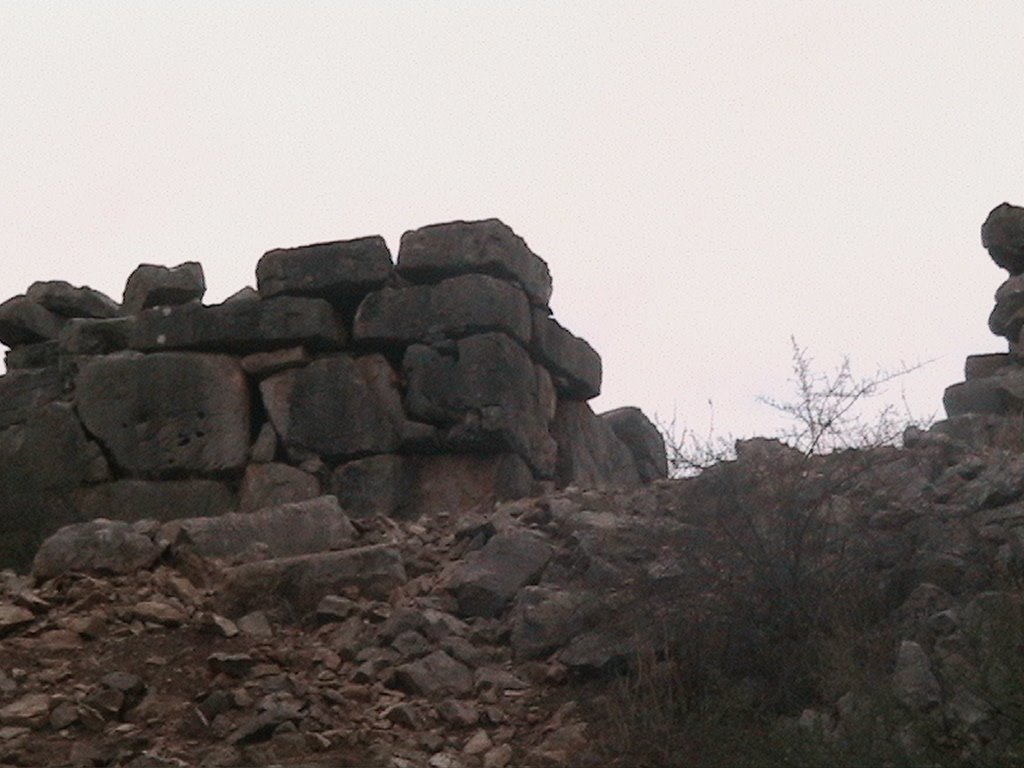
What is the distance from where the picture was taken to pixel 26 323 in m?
15.8

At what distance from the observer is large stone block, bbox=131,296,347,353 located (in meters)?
13.5

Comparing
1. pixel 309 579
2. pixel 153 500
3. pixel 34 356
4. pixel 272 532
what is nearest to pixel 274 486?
pixel 153 500

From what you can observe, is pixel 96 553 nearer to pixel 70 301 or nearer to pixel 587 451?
pixel 587 451

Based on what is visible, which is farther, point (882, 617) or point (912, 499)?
point (912, 499)

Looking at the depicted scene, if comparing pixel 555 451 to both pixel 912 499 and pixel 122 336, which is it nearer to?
pixel 122 336

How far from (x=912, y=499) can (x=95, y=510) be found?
8.28 m

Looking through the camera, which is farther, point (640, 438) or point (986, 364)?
point (640, 438)

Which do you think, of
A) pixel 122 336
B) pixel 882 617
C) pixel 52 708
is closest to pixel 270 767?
pixel 52 708

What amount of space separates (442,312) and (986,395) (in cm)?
478

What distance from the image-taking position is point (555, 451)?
545 inches

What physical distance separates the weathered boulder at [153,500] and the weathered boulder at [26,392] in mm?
1619

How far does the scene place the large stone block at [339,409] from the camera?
13234mm

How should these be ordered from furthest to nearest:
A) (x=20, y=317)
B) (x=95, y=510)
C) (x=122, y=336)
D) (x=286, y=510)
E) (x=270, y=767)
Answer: (x=20, y=317)
(x=122, y=336)
(x=95, y=510)
(x=286, y=510)
(x=270, y=767)

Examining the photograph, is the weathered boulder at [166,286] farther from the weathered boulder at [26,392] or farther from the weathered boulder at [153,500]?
the weathered boulder at [153,500]
